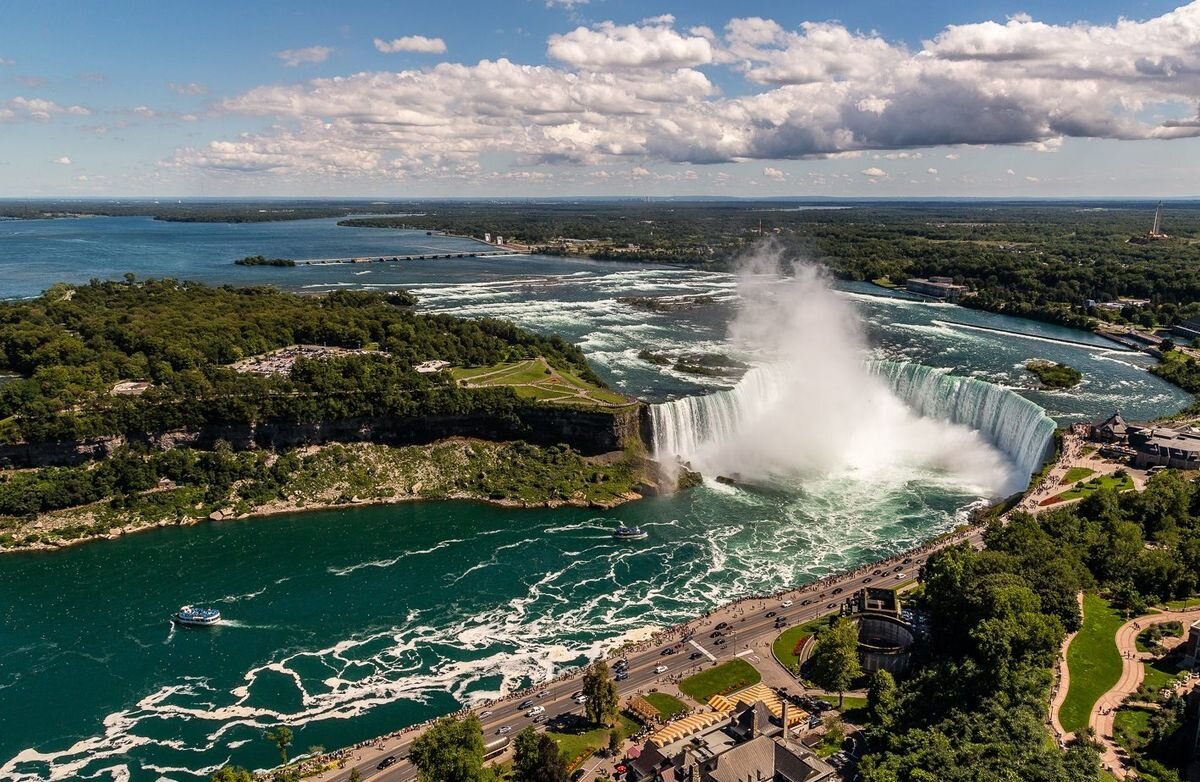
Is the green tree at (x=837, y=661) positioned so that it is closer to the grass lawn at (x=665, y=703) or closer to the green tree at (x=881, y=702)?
the green tree at (x=881, y=702)

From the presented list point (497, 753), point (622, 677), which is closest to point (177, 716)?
point (497, 753)

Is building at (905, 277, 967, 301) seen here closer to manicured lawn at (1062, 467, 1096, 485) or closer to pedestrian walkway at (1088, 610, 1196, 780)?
manicured lawn at (1062, 467, 1096, 485)

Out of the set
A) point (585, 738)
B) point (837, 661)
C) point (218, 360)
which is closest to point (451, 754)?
point (585, 738)

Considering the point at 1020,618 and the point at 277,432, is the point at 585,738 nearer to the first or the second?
the point at 1020,618

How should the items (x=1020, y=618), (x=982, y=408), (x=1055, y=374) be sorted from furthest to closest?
(x=1055, y=374)
(x=982, y=408)
(x=1020, y=618)

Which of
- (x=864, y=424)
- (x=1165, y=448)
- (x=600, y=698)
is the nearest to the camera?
(x=600, y=698)

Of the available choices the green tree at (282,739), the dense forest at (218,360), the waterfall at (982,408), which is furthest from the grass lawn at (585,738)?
the waterfall at (982,408)

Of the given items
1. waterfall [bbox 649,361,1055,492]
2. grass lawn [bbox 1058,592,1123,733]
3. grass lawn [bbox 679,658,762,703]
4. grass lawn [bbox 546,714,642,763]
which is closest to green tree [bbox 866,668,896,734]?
grass lawn [bbox 679,658,762,703]
